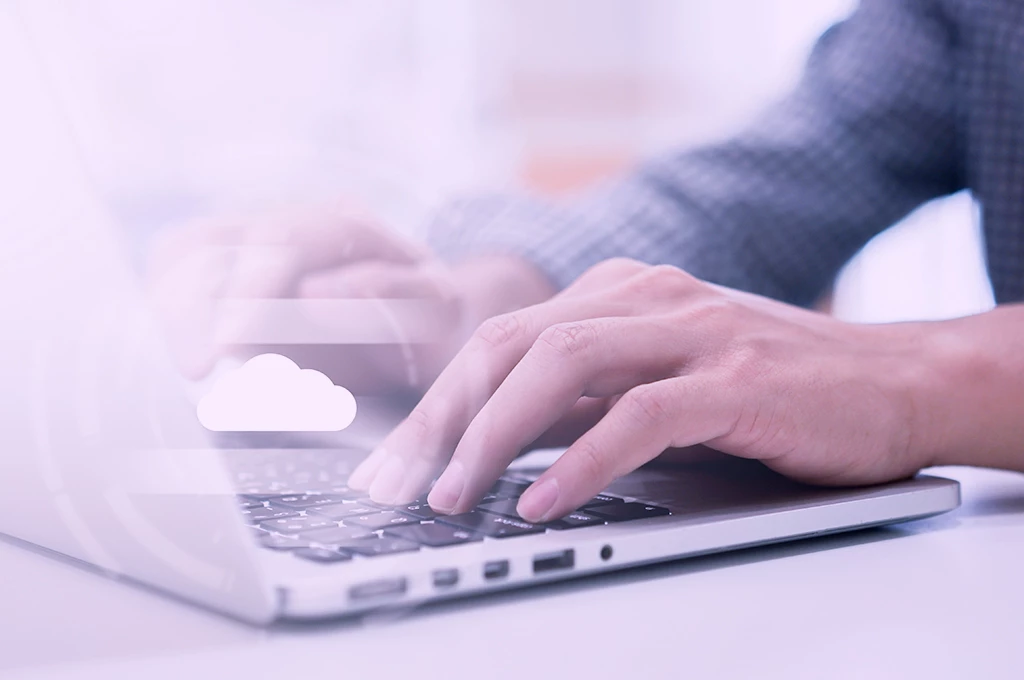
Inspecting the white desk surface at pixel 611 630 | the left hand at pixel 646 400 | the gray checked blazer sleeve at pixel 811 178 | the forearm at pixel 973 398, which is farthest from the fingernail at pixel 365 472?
the gray checked blazer sleeve at pixel 811 178

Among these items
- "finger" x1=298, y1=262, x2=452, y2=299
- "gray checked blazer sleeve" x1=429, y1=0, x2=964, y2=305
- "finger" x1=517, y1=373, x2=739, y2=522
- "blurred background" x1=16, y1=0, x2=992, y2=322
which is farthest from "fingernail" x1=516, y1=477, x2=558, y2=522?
"blurred background" x1=16, y1=0, x2=992, y2=322

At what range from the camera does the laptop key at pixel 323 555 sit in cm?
29

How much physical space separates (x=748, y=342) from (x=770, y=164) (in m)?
0.50

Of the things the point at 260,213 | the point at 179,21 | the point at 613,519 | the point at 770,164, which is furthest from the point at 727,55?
the point at 613,519

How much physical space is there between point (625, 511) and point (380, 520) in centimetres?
10

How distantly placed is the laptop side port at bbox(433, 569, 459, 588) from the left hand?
2.4 inches

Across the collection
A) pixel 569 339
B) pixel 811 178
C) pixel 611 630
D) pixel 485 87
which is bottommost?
pixel 611 630

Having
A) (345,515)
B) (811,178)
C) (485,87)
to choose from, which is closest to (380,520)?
(345,515)

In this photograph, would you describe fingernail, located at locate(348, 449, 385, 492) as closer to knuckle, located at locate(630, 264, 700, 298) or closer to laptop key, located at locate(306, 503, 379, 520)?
laptop key, located at locate(306, 503, 379, 520)

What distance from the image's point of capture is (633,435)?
0.37m

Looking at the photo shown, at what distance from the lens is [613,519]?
36 cm

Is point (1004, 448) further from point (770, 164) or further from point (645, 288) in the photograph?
point (770, 164)

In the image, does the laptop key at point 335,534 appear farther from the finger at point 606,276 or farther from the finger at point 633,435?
the finger at point 606,276

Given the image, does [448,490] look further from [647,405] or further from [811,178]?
[811,178]
